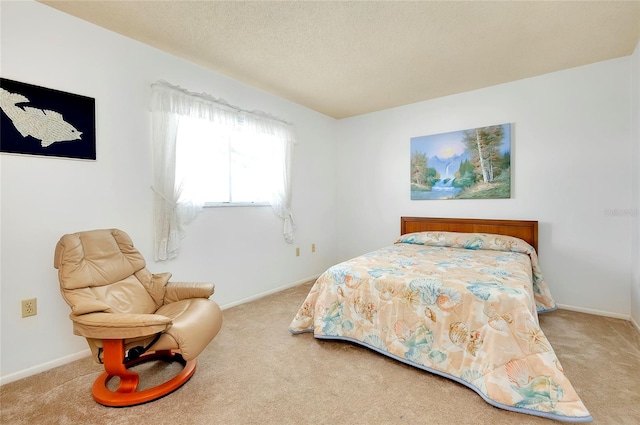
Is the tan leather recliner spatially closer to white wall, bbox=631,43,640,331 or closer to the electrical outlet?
the electrical outlet

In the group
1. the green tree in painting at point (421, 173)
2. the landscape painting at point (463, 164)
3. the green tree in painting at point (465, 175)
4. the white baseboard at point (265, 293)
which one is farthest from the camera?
the green tree in painting at point (421, 173)

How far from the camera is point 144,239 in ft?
8.63

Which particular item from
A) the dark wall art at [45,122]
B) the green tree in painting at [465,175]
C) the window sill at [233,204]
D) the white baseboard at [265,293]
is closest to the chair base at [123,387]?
the white baseboard at [265,293]

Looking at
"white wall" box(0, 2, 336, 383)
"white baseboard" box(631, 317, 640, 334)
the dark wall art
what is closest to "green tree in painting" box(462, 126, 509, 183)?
"white baseboard" box(631, 317, 640, 334)

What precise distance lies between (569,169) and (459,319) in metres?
2.38

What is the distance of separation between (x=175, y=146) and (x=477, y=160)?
3.32 m

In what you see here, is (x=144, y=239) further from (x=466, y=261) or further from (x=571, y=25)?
(x=571, y=25)

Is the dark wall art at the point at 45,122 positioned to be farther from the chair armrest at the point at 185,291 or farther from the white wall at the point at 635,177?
the white wall at the point at 635,177

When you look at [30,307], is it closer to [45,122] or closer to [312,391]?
[45,122]

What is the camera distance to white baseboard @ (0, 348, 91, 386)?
1.96 meters

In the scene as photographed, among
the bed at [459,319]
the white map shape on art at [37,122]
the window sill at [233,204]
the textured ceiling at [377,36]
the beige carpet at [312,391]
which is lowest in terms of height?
the beige carpet at [312,391]

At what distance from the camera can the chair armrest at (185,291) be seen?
223 centimetres

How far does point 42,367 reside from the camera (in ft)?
6.84

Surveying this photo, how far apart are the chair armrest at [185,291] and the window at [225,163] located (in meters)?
0.95
